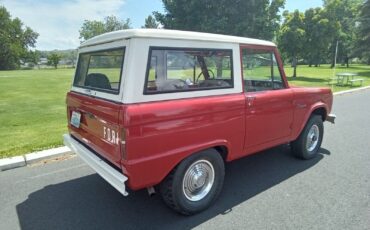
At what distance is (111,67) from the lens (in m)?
3.25

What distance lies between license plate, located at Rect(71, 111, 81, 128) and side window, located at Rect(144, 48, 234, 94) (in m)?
1.31

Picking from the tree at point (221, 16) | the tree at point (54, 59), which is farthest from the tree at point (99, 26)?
the tree at point (221, 16)

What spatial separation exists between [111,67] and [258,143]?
212 cm

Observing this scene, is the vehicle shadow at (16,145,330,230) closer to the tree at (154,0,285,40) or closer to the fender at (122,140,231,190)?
the fender at (122,140,231,190)

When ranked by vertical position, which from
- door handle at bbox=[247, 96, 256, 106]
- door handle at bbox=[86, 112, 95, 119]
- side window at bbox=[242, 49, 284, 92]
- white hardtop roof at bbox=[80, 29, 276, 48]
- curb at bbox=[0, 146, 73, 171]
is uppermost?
white hardtop roof at bbox=[80, 29, 276, 48]

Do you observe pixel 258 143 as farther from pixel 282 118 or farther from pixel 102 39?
pixel 102 39

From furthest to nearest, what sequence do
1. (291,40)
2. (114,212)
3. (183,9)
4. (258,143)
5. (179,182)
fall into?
(291,40), (183,9), (258,143), (114,212), (179,182)

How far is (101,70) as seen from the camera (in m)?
3.53

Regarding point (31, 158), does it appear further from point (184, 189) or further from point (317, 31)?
point (317, 31)

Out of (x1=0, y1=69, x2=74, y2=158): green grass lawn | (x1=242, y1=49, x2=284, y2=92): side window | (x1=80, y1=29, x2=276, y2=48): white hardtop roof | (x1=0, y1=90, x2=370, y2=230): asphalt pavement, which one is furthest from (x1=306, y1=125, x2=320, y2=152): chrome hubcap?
(x1=0, y1=69, x2=74, y2=158): green grass lawn

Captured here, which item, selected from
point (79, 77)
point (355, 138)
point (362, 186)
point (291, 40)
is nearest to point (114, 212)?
point (79, 77)

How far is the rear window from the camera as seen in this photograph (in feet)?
9.85

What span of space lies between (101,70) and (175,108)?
1.19 meters

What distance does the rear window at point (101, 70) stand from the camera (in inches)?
118
